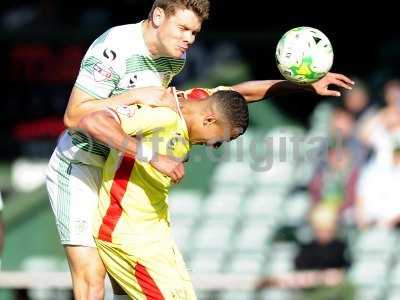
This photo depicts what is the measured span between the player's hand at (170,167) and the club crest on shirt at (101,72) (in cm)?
87

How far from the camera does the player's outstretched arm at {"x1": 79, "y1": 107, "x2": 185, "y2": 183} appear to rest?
22.1ft

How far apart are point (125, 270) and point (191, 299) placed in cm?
43

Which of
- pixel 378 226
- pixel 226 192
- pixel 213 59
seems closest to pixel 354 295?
pixel 378 226

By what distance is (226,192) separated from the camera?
13.9 meters

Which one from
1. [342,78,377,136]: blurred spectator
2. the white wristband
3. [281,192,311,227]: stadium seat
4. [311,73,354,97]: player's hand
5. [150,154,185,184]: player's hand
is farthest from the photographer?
[342,78,377,136]: blurred spectator

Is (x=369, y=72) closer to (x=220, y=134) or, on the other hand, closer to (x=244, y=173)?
(x=244, y=173)

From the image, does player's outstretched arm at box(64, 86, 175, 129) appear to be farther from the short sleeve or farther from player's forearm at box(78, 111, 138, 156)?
player's forearm at box(78, 111, 138, 156)

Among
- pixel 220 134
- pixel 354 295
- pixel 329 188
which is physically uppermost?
pixel 220 134

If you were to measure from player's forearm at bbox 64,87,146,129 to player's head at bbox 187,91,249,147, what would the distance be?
381 mm

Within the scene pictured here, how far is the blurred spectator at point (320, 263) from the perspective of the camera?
38.1 feet

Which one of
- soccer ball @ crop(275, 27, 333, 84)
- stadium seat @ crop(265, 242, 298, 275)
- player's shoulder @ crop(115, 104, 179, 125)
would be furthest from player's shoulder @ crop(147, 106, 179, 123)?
stadium seat @ crop(265, 242, 298, 275)

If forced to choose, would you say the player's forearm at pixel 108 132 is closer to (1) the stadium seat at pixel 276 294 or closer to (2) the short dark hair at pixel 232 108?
(2) the short dark hair at pixel 232 108

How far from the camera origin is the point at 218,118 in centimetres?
708

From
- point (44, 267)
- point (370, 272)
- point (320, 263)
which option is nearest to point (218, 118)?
point (320, 263)
